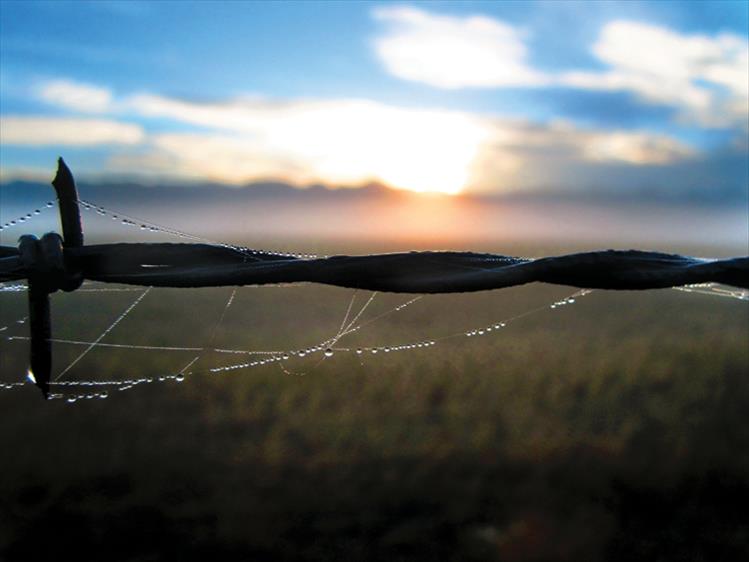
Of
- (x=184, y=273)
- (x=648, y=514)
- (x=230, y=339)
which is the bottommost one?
(x=648, y=514)

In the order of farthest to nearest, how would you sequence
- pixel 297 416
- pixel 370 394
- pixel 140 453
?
pixel 370 394 → pixel 297 416 → pixel 140 453

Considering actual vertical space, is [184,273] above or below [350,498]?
above

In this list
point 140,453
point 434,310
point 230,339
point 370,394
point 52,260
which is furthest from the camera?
point 434,310

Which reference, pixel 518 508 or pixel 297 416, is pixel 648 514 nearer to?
pixel 518 508

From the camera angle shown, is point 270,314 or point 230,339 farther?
point 270,314

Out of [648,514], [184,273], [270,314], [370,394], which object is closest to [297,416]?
[370,394]

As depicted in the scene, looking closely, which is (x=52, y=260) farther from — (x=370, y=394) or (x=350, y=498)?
(x=370, y=394)

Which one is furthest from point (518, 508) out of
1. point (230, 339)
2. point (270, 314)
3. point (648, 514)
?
point (270, 314)
